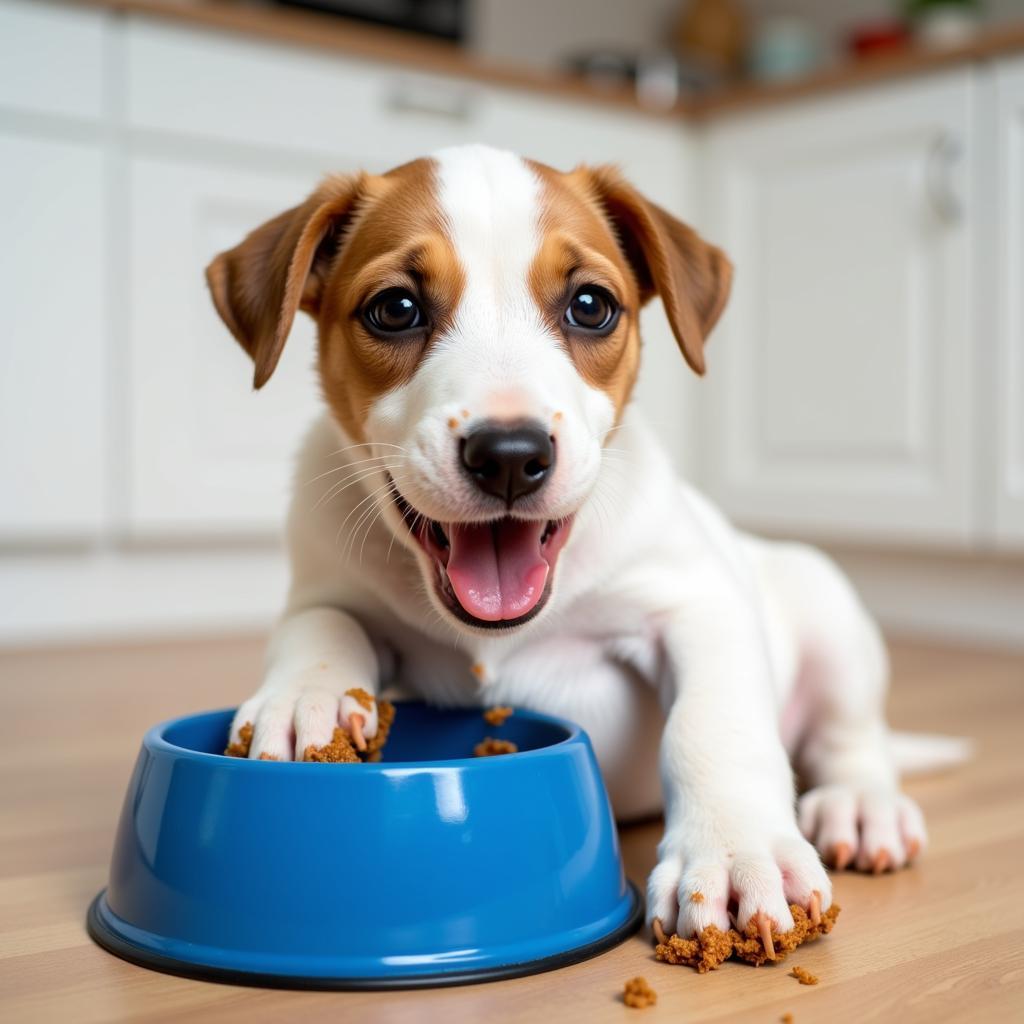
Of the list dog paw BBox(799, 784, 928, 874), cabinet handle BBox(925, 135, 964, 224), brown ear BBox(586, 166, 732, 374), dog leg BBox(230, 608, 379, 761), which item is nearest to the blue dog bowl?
dog leg BBox(230, 608, 379, 761)

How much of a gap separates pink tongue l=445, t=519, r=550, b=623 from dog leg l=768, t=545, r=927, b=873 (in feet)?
1.60

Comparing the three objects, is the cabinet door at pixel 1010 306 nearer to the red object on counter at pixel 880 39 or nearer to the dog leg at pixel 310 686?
the red object on counter at pixel 880 39

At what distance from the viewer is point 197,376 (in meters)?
3.15

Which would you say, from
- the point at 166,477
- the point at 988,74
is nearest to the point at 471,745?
the point at 166,477

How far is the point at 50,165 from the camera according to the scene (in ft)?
9.62

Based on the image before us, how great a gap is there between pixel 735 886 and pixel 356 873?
33 centimetres

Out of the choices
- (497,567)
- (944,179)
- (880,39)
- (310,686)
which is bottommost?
(310,686)

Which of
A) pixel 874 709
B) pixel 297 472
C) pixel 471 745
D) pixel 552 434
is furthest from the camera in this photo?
pixel 874 709

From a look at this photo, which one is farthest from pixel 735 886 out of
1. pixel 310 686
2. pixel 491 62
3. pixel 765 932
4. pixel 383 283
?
pixel 491 62

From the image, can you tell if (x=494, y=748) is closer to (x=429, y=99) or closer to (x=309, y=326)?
(x=309, y=326)

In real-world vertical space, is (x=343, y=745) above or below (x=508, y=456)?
below

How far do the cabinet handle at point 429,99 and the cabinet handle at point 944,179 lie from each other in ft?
3.79

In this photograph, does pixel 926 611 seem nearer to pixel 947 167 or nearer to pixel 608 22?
pixel 947 167

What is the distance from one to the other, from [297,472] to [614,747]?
19.5 inches
